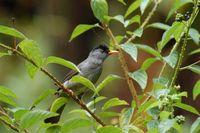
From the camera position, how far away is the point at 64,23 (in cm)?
950

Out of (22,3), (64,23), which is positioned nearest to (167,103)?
(64,23)

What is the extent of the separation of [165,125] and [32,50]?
66 centimetres

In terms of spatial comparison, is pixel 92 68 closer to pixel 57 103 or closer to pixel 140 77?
pixel 57 103

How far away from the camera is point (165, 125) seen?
2.33 m

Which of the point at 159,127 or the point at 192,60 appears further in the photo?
the point at 192,60

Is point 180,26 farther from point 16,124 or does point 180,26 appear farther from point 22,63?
point 22,63

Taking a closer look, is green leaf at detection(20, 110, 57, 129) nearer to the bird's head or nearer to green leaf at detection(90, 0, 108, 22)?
green leaf at detection(90, 0, 108, 22)

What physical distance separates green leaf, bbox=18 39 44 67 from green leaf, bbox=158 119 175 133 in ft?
2.01

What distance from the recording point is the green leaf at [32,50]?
2506mm

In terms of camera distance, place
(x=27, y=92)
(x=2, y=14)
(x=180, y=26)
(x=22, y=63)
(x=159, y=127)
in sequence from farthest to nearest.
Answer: (x=2, y=14) → (x=22, y=63) → (x=27, y=92) → (x=180, y=26) → (x=159, y=127)

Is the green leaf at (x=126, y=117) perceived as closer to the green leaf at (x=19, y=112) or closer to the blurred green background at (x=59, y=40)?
the green leaf at (x=19, y=112)

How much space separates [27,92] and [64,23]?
6.99 ft

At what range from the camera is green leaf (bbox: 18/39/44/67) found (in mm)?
2506

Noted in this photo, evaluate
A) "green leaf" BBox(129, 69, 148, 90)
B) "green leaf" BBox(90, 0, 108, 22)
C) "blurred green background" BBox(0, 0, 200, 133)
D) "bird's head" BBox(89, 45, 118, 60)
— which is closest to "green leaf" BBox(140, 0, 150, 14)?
"green leaf" BBox(90, 0, 108, 22)
